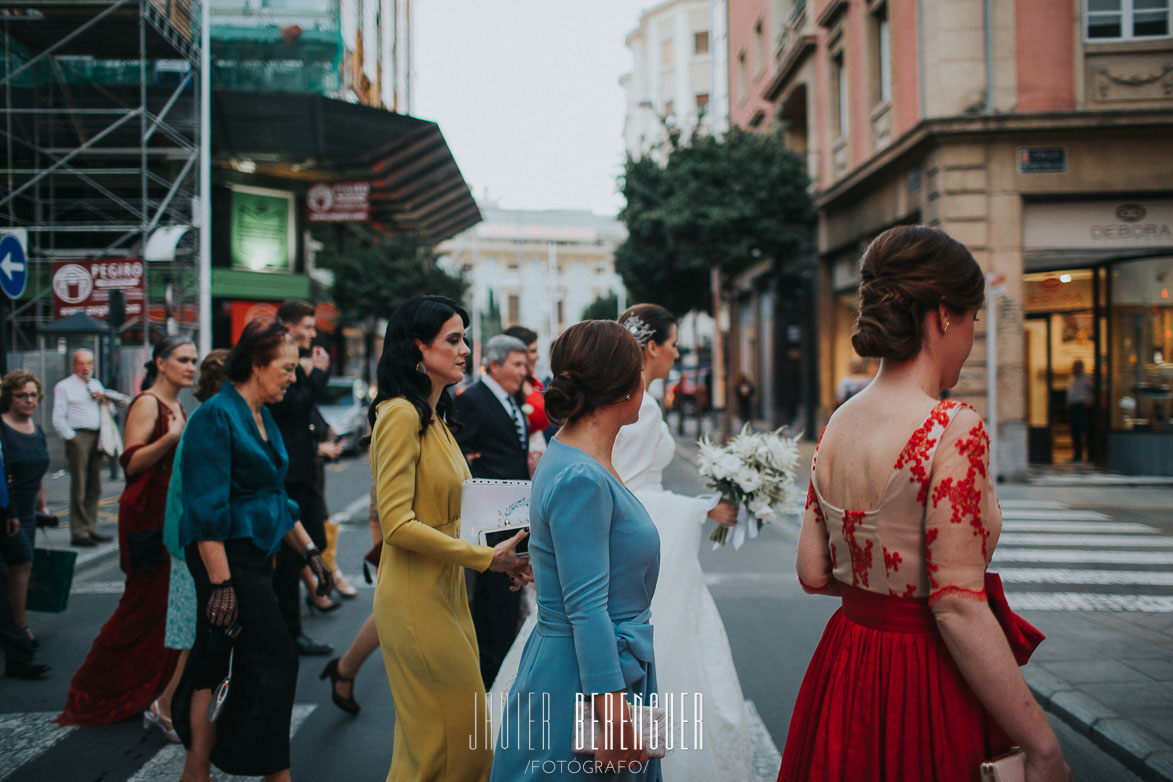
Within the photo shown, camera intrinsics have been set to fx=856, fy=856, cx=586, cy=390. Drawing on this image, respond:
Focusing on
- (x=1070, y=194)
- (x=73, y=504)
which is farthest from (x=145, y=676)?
(x=1070, y=194)

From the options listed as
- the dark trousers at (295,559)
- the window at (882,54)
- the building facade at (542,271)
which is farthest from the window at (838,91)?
the building facade at (542,271)

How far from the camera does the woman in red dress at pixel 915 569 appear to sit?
1.77 m

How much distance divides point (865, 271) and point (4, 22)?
23.9 metres

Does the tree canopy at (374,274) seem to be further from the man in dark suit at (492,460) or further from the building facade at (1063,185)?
the man in dark suit at (492,460)

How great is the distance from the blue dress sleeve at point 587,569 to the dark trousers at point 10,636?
467 centimetres

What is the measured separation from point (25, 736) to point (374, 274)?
27752 millimetres

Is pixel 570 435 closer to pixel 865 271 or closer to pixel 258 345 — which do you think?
pixel 865 271

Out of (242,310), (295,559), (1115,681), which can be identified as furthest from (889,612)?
(242,310)

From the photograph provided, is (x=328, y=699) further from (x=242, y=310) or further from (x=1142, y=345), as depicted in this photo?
(x=242, y=310)

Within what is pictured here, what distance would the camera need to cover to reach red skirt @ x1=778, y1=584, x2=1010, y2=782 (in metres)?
1.84

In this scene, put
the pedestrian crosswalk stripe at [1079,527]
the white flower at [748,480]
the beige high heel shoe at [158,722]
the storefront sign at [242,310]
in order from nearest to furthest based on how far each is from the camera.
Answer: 1. the white flower at [748,480]
2. the beige high heel shoe at [158,722]
3. the pedestrian crosswalk stripe at [1079,527]
4. the storefront sign at [242,310]

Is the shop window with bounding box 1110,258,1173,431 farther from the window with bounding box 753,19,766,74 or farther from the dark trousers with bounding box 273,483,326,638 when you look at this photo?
the window with bounding box 753,19,766,74

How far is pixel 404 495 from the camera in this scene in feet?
9.02

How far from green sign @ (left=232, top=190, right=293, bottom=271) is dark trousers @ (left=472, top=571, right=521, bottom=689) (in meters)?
24.5
